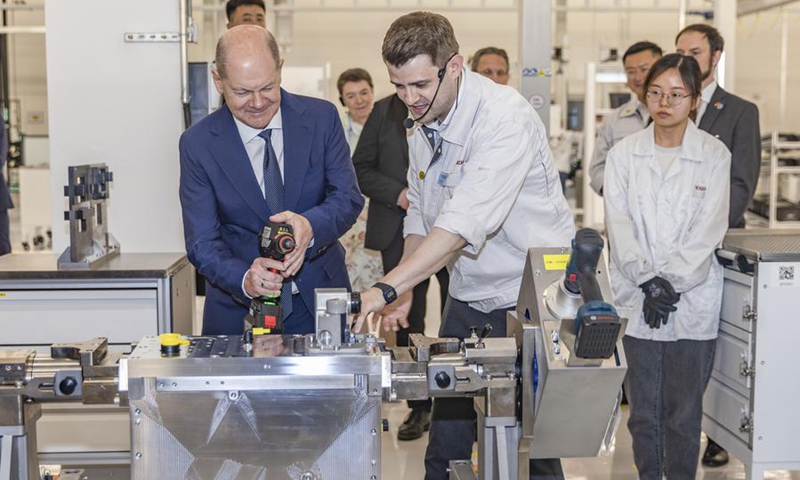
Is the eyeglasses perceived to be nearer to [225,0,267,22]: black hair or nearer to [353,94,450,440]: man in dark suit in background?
[353,94,450,440]: man in dark suit in background

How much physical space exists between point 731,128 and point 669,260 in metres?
0.88

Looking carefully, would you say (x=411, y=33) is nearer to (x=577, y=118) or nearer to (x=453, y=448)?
(x=453, y=448)

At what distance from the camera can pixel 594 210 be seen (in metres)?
8.70

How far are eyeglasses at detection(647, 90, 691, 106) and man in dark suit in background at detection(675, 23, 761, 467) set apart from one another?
68 centimetres

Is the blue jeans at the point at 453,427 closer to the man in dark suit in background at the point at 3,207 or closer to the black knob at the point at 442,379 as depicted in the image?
the black knob at the point at 442,379

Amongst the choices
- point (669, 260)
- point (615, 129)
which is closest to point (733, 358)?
point (669, 260)

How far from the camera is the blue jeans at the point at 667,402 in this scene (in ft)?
9.44

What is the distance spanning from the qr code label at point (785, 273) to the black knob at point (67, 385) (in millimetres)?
2123

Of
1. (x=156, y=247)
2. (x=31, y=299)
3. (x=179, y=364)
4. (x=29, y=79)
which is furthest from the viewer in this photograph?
(x=29, y=79)

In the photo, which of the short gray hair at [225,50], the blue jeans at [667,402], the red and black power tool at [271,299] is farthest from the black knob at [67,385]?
the blue jeans at [667,402]

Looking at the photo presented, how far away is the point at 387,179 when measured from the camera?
375cm

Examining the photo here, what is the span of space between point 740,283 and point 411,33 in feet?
5.16

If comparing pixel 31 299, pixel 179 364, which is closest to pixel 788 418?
pixel 179 364

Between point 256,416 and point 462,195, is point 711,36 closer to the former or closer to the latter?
point 462,195
